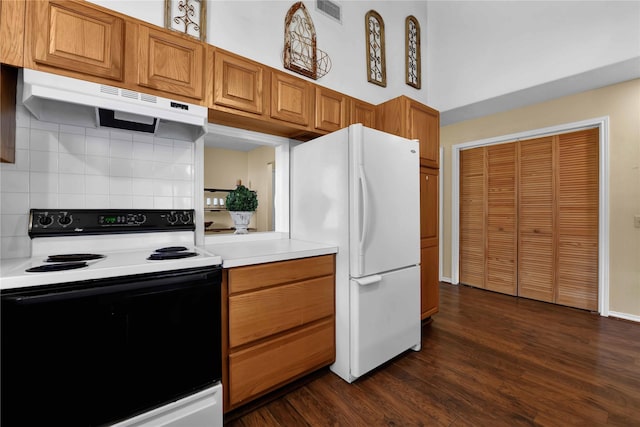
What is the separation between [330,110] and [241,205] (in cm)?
105

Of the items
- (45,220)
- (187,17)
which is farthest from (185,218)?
(187,17)

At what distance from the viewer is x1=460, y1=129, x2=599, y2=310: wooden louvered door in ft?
9.82

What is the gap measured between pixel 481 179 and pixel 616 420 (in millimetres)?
2933

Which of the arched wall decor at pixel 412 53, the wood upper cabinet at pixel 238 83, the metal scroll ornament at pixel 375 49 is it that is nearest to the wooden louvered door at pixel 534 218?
the arched wall decor at pixel 412 53

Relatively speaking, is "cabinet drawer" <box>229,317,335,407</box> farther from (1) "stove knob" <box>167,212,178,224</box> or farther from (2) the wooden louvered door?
(2) the wooden louvered door

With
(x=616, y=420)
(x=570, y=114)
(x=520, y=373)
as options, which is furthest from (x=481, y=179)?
(x=616, y=420)

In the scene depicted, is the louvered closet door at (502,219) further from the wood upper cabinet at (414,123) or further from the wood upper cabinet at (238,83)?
the wood upper cabinet at (238,83)

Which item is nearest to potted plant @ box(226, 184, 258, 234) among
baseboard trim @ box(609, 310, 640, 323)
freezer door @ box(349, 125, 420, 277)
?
freezer door @ box(349, 125, 420, 277)

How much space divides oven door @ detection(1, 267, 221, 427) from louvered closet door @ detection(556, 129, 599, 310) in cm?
377

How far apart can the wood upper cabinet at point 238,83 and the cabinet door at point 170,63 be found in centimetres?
9

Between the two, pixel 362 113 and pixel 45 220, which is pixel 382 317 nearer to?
pixel 362 113

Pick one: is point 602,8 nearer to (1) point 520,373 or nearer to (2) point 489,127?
(2) point 489,127

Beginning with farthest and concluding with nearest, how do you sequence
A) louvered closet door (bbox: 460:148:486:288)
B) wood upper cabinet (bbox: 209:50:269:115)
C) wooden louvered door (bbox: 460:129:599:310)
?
louvered closet door (bbox: 460:148:486:288)
wooden louvered door (bbox: 460:129:599:310)
wood upper cabinet (bbox: 209:50:269:115)

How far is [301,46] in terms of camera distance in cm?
235
